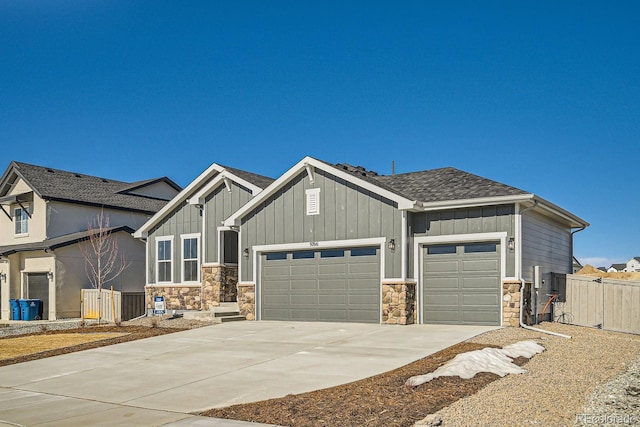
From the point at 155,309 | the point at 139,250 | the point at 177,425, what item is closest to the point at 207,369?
the point at 177,425

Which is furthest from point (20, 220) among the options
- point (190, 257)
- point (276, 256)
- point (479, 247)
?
point (479, 247)

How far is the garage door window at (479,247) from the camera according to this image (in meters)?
15.8

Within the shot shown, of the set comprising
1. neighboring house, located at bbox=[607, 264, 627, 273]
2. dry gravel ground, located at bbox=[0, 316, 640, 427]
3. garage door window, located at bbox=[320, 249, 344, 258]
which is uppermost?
garage door window, located at bbox=[320, 249, 344, 258]

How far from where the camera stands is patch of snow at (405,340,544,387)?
8.88 meters

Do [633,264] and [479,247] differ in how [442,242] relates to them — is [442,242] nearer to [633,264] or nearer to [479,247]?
[479,247]

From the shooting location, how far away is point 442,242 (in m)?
16.4

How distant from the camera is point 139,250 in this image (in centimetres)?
2789

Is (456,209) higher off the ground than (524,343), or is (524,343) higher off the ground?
(456,209)

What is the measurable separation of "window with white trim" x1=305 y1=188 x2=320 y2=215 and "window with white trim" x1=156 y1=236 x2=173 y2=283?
24.4ft

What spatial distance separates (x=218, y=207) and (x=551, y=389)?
15678 mm

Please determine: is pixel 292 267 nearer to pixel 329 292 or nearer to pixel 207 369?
pixel 329 292

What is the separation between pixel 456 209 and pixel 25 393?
11.3 m

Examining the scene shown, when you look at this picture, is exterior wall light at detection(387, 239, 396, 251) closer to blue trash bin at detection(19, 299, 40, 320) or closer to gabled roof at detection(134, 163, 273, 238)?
gabled roof at detection(134, 163, 273, 238)

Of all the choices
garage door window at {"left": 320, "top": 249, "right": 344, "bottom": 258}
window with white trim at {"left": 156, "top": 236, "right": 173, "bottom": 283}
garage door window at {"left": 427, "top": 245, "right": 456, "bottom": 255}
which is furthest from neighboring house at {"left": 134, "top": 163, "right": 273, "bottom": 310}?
garage door window at {"left": 427, "top": 245, "right": 456, "bottom": 255}
